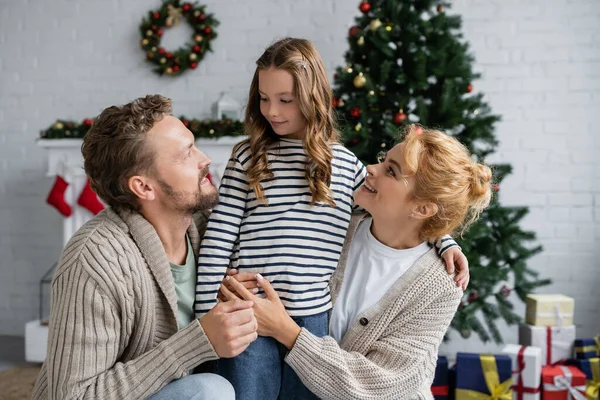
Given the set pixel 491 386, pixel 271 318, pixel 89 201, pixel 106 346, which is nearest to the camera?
pixel 106 346

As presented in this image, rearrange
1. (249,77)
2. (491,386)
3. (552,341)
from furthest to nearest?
(249,77) → (552,341) → (491,386)

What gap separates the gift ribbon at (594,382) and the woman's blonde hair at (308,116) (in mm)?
1644

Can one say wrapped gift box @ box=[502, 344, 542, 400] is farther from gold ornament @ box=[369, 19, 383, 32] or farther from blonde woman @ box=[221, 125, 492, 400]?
gold ornament @ box=[369, 19, 383, 32]

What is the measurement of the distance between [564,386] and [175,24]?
2.94 m

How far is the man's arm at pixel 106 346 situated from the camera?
4.75 ft

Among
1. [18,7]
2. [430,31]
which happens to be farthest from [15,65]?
[430,31]

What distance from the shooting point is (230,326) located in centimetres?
149

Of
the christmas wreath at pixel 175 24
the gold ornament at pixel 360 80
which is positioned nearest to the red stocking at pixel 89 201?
the christmas wreath at pixel 175 24

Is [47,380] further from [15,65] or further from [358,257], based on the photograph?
[15,65]

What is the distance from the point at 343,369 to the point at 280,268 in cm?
29

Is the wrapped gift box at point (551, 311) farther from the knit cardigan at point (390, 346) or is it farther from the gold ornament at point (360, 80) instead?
the knit cardigan at point (390, 346)

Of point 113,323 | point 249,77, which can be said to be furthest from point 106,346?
point 249,77

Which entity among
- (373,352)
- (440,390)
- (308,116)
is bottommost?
(440,390)

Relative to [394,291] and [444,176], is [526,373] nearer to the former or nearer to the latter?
[394,291]
